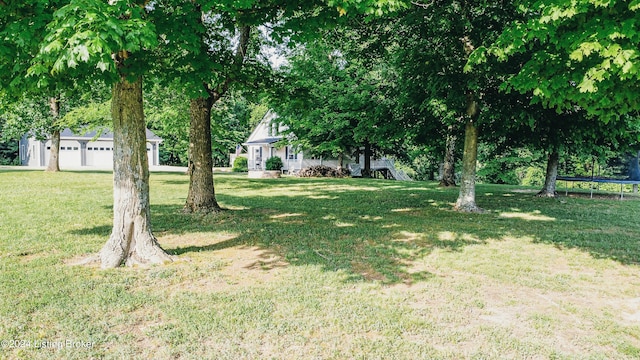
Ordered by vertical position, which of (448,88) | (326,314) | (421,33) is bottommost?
(326,314)

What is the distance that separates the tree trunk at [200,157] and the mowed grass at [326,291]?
1.02 meters

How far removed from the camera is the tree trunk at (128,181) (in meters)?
5.94

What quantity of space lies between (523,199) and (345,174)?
51.6 ft

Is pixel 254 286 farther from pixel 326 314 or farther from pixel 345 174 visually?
pixel 345 174

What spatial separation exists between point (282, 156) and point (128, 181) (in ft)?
99.0

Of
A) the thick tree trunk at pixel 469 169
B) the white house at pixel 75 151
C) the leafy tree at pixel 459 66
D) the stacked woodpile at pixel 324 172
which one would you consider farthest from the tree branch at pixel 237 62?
the white house at pixel 75 151

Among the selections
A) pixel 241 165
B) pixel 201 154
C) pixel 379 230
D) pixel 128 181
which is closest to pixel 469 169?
pixel 379 230

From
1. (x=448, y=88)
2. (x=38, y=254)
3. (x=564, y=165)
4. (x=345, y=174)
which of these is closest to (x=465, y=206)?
(x=448, y=88)

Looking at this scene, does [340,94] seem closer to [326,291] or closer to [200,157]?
[200,157]

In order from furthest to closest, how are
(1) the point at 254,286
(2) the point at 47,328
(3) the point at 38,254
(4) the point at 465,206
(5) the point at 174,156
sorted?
(5) the point at 174,156, (4) the point at 465,206, (3) the point at 38,254, (1) the point at 254,286, (2) the point at 47,328

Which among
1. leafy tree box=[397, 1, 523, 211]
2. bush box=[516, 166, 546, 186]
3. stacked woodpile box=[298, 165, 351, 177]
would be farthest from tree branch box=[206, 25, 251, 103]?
bush box=[516, 166, 546, 186]

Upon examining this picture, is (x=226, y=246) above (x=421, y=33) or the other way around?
the other way around

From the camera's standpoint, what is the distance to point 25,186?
54.0 feet

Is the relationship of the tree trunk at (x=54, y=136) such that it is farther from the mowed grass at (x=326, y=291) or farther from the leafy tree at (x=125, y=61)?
the leafy tree at (x=125, y=61)
